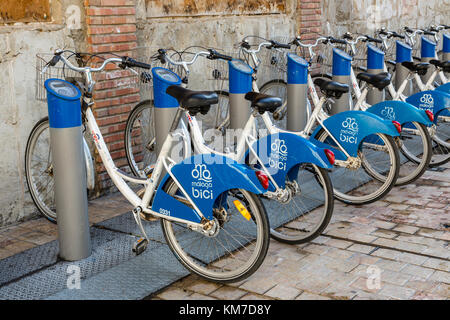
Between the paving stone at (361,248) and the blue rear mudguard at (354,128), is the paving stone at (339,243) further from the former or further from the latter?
the blue rear mudguard at (354,128)

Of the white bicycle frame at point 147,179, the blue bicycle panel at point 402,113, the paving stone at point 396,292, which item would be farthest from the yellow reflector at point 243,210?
the blue bicycle panel at point 402,113

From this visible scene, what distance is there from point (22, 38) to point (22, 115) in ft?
2.01

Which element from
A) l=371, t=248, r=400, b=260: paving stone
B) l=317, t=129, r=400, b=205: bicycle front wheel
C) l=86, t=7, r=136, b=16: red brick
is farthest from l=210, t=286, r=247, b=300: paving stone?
l=86, t=7, r=136, b=16: red brick

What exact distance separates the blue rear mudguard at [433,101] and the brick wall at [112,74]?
285cm

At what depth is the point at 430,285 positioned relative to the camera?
11.3 ft

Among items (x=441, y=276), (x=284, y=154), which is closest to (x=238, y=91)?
(x=284, y=154)

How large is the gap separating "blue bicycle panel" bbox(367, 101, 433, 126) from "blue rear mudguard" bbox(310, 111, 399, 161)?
1.97ft

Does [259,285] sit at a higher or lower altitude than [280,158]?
lower

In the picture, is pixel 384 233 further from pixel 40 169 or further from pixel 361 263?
pixel 40 169

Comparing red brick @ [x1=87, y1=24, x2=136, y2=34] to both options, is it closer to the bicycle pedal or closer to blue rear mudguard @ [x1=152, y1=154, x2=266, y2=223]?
blue rear mudguard @ [x1=152, y1=154, x2=266, y2=223]

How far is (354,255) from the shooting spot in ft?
12.9

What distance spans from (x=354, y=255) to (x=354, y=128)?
1.11 metres

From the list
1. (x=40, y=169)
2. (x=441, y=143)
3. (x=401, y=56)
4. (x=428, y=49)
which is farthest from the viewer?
(x=428, y=49)

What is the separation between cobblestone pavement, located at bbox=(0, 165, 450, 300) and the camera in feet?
11.1
